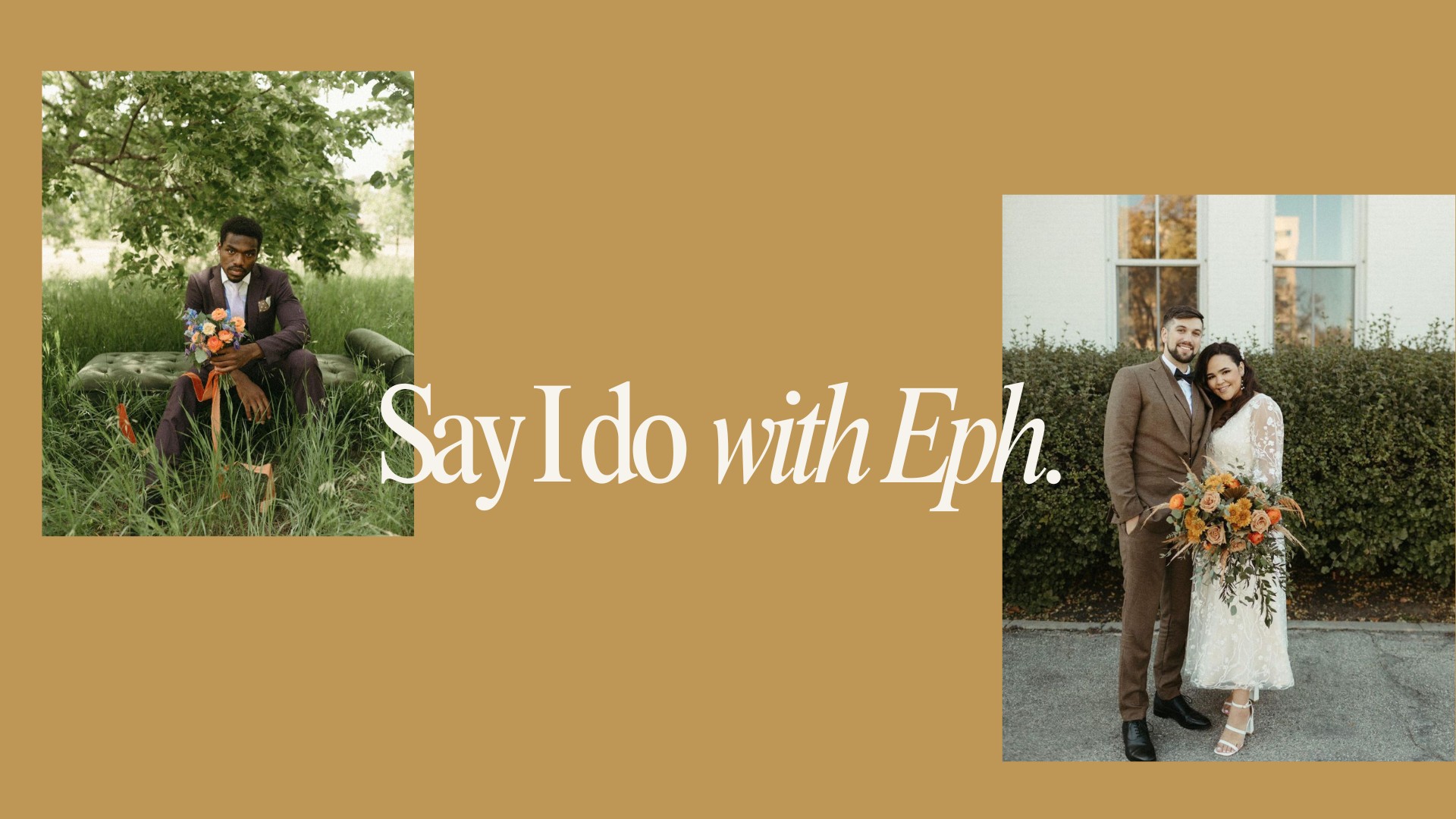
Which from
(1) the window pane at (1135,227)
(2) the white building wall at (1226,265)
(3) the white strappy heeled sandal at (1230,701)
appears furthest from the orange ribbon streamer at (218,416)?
(1) the window pane at (1135,227)

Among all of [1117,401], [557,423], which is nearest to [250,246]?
[557,423]

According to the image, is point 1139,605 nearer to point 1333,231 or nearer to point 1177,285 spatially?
point 1177,285

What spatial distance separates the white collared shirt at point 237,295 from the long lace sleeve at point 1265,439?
4.24m

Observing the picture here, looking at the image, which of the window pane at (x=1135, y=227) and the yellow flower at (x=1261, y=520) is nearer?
the yellow flower at (x=1261, y=520)

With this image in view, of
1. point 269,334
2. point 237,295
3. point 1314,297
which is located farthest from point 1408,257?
point 237,295

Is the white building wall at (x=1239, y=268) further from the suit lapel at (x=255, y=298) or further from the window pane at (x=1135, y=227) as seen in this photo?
the suit lapel at (x=255, y=298)

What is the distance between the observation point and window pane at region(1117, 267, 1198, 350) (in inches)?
324

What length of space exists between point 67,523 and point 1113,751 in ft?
14.0

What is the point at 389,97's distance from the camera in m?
4.27

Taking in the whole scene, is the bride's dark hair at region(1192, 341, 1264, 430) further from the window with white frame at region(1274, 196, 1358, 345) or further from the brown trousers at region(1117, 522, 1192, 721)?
the window with white frame at region(1274, 196, 1358, 345)

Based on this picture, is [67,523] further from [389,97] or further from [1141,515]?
[1141,515]

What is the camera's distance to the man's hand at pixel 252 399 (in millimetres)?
4457

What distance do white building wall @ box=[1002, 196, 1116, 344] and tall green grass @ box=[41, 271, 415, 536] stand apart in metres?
4.97

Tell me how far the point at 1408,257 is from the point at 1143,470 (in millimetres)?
5054
